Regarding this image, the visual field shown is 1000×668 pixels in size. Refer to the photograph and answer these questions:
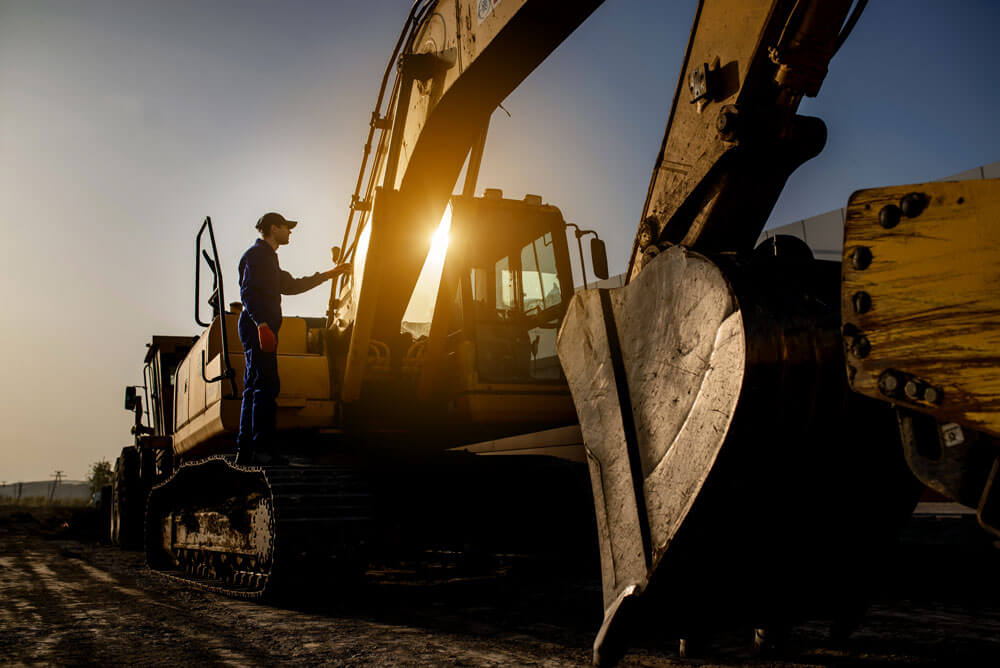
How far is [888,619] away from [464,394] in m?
3.10

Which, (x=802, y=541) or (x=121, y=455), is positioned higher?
(x=121, y=455)

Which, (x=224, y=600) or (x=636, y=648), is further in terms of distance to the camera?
(x=224, y=600)

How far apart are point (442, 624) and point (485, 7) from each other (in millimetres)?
3194

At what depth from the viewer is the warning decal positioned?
3.86 m

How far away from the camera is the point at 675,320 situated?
2090 millimetres

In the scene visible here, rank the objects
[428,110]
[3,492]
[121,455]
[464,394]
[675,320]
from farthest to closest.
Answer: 1. [3,492]
2. [121,455]
3. [464,394]
4. [428,110]
5. [675,320]

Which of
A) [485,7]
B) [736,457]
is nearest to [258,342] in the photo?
[485,7]

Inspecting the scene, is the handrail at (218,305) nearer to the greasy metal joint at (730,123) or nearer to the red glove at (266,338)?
the red glove at (266,338)

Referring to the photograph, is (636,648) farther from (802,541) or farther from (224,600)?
(224,600)

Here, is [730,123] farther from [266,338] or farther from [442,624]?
[266,338]

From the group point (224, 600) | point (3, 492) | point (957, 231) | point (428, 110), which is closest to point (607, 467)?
point (957, 231)

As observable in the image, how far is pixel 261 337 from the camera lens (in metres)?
4.79

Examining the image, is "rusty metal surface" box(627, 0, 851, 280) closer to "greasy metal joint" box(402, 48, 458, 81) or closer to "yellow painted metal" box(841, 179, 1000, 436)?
"yellow painted metal" box(841, 179, 1000, 436)

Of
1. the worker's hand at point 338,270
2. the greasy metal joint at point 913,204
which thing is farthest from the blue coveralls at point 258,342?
the greasy metal joint at point 913,204
